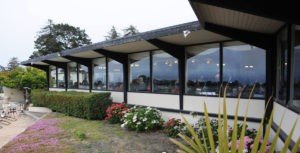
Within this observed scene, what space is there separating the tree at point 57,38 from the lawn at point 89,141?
47276 millimetres

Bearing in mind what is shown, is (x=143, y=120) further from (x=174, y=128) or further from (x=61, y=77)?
(x=61, y=77)

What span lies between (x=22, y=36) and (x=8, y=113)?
5146 centimetres

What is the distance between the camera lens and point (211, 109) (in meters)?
8.27

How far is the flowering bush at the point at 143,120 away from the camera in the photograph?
8.72m

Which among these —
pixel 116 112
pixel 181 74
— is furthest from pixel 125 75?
pixel 181 74

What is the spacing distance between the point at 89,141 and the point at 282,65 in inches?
192

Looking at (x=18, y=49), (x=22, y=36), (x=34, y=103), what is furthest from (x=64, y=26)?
(x=34, y=103)

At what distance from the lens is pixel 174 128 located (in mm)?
7945

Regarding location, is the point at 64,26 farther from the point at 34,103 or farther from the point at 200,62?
the point at 200,62

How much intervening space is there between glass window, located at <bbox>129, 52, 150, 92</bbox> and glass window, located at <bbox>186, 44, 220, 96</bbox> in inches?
79.4

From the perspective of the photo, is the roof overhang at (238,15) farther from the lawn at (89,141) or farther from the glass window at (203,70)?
the lawn at (89,141)

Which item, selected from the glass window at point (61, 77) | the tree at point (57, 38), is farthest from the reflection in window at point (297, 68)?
the tree at point (57, 38)

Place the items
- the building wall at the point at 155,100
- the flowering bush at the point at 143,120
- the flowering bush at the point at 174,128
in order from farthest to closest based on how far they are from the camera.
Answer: the building wall at the point at 155,100 → the flowering bush at the point at 143,120 → the flowering bush at the point at 174,128

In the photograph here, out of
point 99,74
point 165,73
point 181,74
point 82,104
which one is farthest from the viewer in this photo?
point 99,74
